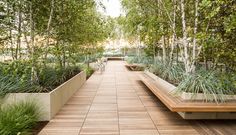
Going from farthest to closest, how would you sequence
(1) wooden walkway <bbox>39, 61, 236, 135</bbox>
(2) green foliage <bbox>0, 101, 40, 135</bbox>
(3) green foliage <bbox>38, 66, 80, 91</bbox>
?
1. (3) green foliage <bbox>38, 66, 80, 91</bbox>
2. (1) wooden walkway <bbox>39, 61, 236, 135</bbox>
3. (2) green foliage <bbox>0, 101, 40, 135</bbox>

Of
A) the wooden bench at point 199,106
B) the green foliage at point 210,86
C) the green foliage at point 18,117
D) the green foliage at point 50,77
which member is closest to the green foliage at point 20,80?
the green foliage at point 50,77

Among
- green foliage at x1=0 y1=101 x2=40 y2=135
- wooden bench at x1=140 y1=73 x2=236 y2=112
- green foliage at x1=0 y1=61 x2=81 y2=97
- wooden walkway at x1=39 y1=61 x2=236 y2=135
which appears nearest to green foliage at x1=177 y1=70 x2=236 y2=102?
wooden bench at x1=140 y1=73 x2=236 y2=112

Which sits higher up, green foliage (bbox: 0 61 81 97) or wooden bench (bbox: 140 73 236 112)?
green foliage (bbox: 0 61 81 97)

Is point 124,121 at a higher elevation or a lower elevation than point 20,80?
lower

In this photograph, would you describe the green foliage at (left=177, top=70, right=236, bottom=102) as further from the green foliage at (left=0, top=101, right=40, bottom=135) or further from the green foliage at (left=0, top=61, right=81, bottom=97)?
the green foliage at (left=0, top=61, right=81, bottom=97)

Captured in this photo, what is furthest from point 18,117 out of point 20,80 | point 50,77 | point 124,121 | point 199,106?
point 199,106

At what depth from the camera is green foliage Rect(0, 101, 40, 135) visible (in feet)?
13.7

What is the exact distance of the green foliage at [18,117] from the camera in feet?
13.7

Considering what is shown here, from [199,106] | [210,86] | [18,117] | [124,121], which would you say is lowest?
[124,121]

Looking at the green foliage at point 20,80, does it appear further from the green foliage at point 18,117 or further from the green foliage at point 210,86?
the green foliage at point 210,86

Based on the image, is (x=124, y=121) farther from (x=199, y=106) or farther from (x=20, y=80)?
(x=20, y=80)

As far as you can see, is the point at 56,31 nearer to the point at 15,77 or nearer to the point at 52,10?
the point at 52,10

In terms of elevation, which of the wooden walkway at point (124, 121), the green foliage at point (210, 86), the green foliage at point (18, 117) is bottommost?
the wooden walkway at point (124, 121)

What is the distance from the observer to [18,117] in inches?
180
